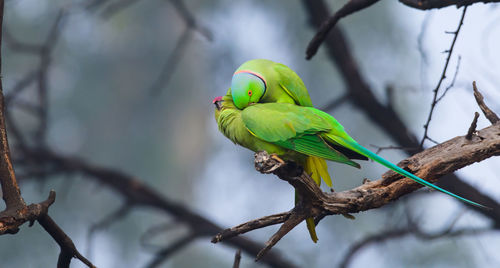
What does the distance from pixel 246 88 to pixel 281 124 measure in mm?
142

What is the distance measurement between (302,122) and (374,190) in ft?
0.71

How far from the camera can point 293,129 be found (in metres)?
1.10

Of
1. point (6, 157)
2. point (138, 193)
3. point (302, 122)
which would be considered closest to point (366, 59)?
point (138, 193)

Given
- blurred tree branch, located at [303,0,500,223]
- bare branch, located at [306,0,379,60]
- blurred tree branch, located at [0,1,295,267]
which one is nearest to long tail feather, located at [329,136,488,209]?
bare branch, located at [306,0,379,60]

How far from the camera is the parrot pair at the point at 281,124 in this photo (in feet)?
3.56

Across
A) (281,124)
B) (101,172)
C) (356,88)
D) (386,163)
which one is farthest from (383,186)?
(101,172)

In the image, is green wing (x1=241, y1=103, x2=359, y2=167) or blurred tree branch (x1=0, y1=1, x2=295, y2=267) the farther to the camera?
blurred tree branch (x1=0, y1=1, x2=295, y2=267)

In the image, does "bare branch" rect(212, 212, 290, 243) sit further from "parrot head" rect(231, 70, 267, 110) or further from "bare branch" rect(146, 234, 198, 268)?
"bare branch" rect(146, 234, 198, 268)

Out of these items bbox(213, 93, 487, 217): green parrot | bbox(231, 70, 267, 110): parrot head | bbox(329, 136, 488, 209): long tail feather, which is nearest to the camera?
bbox(329, 136, 488, 209): long tail feather

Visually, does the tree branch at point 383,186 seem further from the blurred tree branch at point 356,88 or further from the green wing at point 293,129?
the blurred tree branch at point 356,88

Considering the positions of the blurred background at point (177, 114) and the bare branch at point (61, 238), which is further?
the blurred background at point (177, 114)

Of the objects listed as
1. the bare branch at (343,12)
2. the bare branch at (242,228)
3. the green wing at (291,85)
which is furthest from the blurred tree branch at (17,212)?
the bare branch at (343,12)

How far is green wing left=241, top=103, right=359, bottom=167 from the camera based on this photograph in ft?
3.55

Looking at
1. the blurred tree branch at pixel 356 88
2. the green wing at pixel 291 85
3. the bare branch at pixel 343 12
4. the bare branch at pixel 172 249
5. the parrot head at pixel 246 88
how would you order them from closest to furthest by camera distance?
1. the parrot head at pixel 246 88
2. the green wing at pixel 291 85
3. the bare branch at pixel 343 12
4. the blurred tree branch at pixel 356 88
5. the bare branch at pixel 172 249
